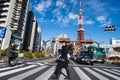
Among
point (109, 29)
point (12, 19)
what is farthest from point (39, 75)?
point (12, 19)

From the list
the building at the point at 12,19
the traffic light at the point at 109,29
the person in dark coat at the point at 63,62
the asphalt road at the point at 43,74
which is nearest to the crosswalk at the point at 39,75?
the asphalt road at the point at 43,74

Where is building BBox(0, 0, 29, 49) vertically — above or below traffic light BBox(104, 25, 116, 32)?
above

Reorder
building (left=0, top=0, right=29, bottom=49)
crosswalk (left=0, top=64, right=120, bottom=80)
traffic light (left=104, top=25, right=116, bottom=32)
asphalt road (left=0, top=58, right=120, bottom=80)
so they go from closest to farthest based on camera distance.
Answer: crosswalk (left=0, top=64, right=120, bottom=80) → asphalt road (left=0, top=58, right=120, bottom=80) → traffic light (left=104, top=25, right=116, bottom=32) → building (left=0, top=0, right=29, bottom=49)

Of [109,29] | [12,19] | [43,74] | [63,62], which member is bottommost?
[43,74]

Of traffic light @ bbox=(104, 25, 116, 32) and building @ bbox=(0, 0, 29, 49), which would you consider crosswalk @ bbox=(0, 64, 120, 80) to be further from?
building @ bbox=(0, 0, 29, 49)

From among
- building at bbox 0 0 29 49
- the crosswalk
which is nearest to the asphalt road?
the crosswalk

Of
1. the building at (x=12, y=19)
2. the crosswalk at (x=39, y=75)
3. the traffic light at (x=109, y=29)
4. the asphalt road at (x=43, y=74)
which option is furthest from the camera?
the building at (x=12, y=19)

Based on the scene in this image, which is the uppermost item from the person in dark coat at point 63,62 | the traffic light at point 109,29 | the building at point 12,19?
the building at point 12,19

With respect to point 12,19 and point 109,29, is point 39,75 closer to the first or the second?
point 109,29

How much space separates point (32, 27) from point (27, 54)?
81028 mm

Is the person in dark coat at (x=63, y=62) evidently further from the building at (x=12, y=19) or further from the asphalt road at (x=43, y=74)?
the building at (x=12, y=19)

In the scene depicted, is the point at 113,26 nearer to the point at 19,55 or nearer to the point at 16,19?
the point at 19,55

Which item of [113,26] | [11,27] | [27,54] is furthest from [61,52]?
[11,27]

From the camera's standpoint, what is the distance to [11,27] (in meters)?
71.4
